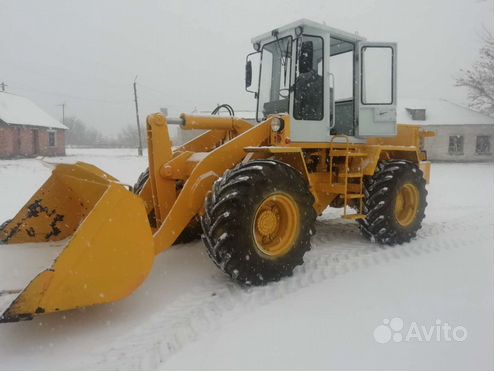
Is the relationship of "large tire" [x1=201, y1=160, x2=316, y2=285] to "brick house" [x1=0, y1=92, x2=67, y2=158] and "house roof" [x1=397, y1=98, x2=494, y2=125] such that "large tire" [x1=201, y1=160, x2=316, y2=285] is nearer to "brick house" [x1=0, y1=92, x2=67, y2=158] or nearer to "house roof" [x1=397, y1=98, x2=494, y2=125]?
"house roof" [x1=397, y1=98, x2=494, y2=125]

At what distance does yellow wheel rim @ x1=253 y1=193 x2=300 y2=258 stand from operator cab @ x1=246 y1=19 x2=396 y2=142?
1.15 meters

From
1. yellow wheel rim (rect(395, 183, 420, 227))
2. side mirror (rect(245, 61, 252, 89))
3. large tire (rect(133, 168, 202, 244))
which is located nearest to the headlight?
side mirror (rect(245, 61, 252, 89))

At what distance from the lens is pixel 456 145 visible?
30125 millimetres

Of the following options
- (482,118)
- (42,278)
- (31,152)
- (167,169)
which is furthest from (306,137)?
(31,152)

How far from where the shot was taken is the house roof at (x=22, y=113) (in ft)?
104

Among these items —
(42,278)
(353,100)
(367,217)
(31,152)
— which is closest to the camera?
(42,278)

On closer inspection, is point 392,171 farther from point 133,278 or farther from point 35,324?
point 35,324

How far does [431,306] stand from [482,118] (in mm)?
31625

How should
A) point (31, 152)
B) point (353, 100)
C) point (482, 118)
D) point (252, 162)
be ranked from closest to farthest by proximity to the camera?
point (252, 162) < point (353, 100) < point (482, 118) < point (31, 152)

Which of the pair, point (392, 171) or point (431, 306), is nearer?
point (431, 306)

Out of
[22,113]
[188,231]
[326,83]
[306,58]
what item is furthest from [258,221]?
[22,113]

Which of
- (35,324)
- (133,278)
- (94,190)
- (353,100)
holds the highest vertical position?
(353,100)

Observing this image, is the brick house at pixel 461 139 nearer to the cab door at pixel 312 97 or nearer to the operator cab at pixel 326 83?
the operator cab at pixel 326 83

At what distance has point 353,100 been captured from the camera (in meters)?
5.99
